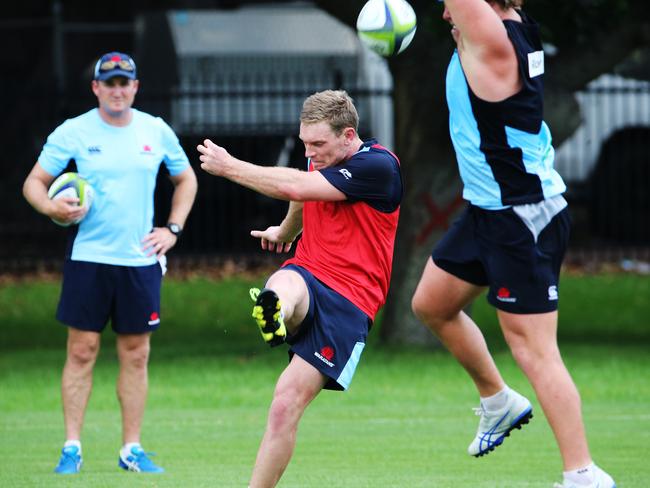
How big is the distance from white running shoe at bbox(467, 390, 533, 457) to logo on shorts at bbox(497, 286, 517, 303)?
858mm

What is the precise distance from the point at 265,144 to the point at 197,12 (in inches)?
113

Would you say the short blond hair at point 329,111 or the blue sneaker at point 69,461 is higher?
the short blond hair at point 329,111

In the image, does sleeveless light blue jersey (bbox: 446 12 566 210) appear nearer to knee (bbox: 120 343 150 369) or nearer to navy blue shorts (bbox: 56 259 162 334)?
navy blue shorts (bbox: 56 259 162 334)

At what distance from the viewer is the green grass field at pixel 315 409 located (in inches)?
335

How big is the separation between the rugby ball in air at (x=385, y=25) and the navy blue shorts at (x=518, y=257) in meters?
0.95

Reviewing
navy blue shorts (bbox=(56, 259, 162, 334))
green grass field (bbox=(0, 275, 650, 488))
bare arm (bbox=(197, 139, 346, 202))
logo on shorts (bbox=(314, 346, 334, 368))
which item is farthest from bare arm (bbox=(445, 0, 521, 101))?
navy blue shorts (bbox=(56, 259, 162, 334))

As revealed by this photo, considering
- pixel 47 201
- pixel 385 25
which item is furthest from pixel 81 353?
pixel 385 25

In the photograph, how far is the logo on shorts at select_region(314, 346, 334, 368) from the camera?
6.51m

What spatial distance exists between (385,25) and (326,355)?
1.75m

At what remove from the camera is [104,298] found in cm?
872

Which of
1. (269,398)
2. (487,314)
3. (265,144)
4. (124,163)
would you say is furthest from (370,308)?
(265,144)

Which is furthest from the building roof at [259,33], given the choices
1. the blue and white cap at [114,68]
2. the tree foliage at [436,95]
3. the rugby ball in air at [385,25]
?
the rugby ball in air at [385,25]

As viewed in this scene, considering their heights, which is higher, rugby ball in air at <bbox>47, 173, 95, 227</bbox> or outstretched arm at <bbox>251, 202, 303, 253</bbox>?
outstretched arm at <bbox>251, 202, 303, 253</bbox>

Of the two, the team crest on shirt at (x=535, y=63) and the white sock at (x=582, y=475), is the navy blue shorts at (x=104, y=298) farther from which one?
the white sock at (x=582, y=475)
